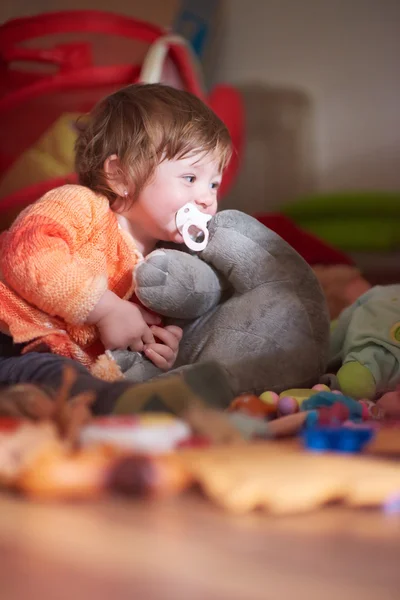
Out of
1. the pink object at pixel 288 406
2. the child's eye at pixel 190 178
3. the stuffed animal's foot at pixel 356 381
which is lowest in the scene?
the stuffed animal's foot at pixel 356 381

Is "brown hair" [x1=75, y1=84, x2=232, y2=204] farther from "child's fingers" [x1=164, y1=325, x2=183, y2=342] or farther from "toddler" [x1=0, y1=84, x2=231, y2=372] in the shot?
"child's fingers" [x1=164, y1=325, x2=183, y2=342]

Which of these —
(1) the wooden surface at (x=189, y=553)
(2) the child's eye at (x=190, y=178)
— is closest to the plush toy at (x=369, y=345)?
(2) the child's eye at (x=190, y=178)

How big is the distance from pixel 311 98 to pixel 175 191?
1559 millimetres

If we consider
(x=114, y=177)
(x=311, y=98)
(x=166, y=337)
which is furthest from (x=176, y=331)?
(x=311, y=98)

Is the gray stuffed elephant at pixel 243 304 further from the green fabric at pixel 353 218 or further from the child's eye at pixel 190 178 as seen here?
the green fabric at pixel 353 218

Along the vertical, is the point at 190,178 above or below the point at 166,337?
above

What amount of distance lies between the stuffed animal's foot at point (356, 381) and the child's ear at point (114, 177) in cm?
44

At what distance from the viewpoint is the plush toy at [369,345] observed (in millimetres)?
1087

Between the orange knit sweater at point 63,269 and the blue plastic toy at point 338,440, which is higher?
the blue plastic toy at point 338,440

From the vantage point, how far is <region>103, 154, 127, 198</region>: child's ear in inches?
47.8

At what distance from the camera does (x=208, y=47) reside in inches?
105

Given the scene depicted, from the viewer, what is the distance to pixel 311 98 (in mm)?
2592

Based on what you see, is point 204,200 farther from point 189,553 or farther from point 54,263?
point 189,553

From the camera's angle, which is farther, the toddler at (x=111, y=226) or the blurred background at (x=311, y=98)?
the blurred background at (x=311, y=98)
